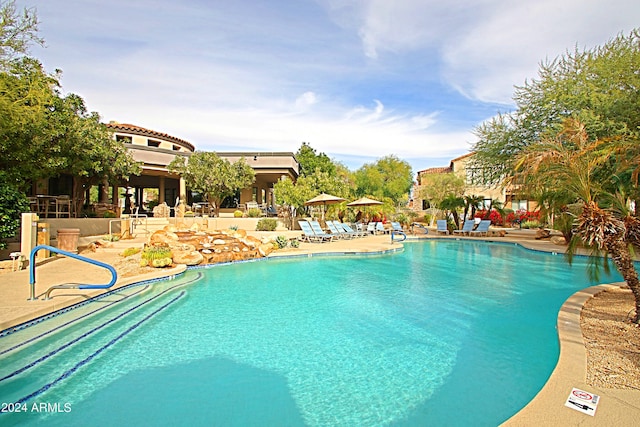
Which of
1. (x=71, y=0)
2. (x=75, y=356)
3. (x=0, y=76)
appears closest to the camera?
(x=75, y=356)

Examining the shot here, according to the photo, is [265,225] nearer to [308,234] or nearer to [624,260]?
[308,234]

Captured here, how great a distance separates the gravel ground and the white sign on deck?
0.28m

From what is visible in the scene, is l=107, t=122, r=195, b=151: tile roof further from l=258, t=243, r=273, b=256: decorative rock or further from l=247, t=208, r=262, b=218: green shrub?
l=258, t=243, r=273, b=256: decorative rock

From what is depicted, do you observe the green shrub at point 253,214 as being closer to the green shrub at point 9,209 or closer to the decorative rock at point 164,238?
the decorative rock at point 164,238

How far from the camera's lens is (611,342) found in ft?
14.3

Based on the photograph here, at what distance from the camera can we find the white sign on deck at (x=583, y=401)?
283 cm

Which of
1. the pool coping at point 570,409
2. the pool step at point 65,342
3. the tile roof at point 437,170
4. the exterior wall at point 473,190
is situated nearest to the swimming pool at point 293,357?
the pool step at point 65,342

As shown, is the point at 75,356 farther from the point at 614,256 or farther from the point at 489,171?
the point at 489,171

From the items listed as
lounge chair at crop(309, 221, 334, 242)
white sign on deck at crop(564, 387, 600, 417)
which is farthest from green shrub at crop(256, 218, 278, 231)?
white sign on deck at crop(564, 387, 600, 417)

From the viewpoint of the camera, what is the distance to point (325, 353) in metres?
5.10

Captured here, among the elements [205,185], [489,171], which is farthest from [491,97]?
[205,185]

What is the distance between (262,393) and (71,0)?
13.2m

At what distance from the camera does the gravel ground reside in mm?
→ 3400

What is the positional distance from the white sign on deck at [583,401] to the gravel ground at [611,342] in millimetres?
283
